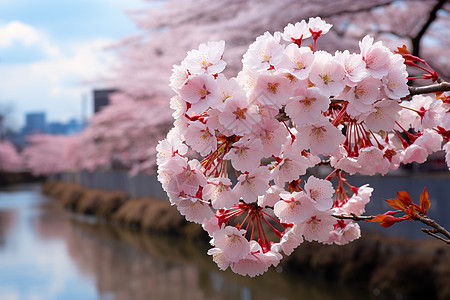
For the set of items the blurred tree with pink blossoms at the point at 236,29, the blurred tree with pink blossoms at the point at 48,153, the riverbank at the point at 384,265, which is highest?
the blurred tree with pink blossoms at the point at 236,29

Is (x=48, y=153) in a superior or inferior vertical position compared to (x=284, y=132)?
inferior

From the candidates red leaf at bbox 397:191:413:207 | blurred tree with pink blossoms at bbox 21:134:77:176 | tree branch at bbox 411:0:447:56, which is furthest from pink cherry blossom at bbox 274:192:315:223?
blurred tree with pink blossoms at bbox 21:134:77:176

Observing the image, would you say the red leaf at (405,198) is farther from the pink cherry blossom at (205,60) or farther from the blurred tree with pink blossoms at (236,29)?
the blurred tree with pink blossoms at (236,29)

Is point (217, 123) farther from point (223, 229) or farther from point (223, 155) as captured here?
point (223, 229)

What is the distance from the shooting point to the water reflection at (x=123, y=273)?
16.1 feet

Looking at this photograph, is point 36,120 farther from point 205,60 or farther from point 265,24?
point 205,60

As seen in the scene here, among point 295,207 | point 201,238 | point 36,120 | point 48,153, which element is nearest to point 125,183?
point 201,238

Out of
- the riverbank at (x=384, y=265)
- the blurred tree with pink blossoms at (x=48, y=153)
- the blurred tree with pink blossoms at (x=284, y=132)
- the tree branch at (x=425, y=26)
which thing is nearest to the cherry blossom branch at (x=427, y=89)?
the blurred tree with pink blossoms at (x=284, y=132)

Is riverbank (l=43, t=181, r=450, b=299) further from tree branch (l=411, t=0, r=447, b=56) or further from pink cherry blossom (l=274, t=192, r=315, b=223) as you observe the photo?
pink cherry blossom (l=274, t=192, r=315, b=223)

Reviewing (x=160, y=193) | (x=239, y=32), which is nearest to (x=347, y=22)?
(x=239, y=32)

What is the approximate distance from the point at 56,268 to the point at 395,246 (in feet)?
14.0

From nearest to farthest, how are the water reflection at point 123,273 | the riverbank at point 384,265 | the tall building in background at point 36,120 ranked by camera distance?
the riverbank at point 384,265
the water reflection at point 123,273
the tall building in background at point 36,120

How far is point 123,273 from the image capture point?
5.95 metres

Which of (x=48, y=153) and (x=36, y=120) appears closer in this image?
(x=48, y=153)
